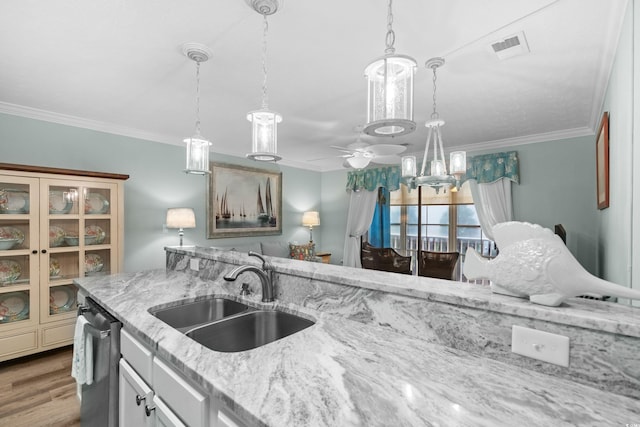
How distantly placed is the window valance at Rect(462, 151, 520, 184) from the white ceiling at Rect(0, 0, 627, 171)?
1.86 feet

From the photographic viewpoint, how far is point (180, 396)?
0.99 meters

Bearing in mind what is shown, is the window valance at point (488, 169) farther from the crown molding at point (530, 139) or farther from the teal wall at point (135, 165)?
the teal wall at point (135, 165)

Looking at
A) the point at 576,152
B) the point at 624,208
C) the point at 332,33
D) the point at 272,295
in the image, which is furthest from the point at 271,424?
the point at 576,152

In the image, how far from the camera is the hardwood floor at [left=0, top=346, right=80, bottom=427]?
202cm

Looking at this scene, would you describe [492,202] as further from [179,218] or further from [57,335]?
[57,335]

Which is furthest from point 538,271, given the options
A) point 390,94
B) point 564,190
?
point 564,190

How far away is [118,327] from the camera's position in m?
1.46

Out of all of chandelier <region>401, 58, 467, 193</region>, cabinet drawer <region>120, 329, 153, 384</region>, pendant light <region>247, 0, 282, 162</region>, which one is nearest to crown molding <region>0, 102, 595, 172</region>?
chandelier <region>401, 58, 467, 193</region>

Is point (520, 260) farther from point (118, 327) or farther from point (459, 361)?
point (118, 327)

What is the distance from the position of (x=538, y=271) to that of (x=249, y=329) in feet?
4.06

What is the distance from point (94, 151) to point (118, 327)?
2821 mm

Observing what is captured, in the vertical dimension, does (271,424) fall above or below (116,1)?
below

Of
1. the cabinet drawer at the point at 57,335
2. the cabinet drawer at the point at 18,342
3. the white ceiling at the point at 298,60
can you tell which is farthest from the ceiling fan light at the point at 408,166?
the cabinet drawer at the point at 18,342

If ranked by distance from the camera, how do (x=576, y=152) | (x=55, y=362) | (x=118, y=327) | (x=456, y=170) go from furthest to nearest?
(x=576, y=152), (x=55, y=362), (x=456, y=170), (x=118, y=327)
